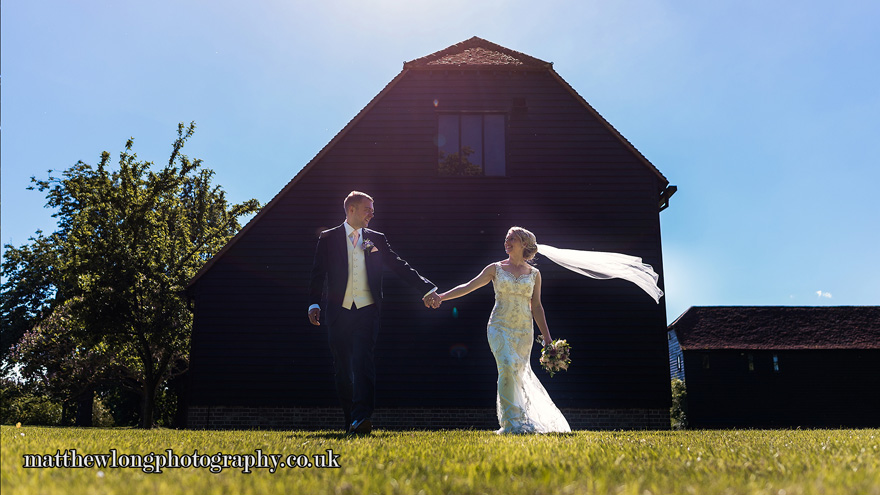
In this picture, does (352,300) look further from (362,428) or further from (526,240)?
(526,240)

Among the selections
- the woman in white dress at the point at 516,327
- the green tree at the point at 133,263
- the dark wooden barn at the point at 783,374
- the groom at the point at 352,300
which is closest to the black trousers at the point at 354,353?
the groom at the point at 352,300

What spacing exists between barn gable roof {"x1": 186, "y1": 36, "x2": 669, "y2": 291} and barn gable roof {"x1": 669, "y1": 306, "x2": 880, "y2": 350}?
833 inches

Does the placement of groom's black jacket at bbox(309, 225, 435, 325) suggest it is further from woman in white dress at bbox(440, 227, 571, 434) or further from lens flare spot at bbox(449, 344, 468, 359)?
lens flare spot at bbox(449, 344, 468, 359)

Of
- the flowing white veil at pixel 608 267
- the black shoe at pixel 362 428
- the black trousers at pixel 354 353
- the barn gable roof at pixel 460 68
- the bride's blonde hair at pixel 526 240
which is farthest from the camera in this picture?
the barn gable roof at pixel 460 68

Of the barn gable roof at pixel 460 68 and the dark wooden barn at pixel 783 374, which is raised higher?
the barn gable roof at pixel 460 68

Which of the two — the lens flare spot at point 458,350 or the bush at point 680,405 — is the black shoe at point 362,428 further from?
the bush at point 680,405

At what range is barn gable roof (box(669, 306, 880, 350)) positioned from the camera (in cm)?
3238

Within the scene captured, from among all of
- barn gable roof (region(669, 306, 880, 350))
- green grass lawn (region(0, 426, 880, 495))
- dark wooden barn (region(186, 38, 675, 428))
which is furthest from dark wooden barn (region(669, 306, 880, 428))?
green grass lawn (region(0, 426, 880, 495))

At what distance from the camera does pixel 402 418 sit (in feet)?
44.2

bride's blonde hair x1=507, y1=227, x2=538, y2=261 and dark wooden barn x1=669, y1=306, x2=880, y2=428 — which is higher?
bride's blonde hair x1=507, y1=227, x2=538, y2=261

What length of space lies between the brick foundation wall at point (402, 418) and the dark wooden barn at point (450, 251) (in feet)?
0.10

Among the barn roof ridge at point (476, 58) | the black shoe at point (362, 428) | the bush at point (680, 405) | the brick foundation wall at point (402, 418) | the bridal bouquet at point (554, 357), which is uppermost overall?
the barn roof ridge at point (476, 58)

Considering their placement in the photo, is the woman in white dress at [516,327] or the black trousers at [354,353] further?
the woman in white dress at [516,327]

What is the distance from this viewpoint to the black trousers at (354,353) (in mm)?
6484
